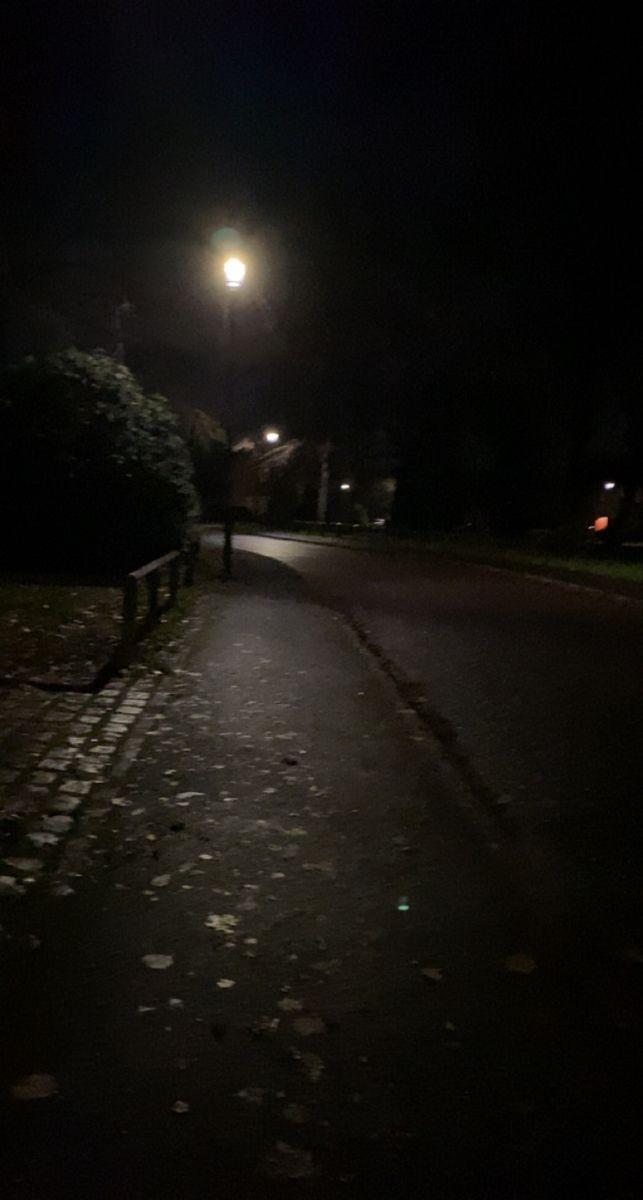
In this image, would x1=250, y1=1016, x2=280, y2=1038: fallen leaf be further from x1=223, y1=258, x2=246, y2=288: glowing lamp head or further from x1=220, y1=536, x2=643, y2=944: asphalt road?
x1=223, y1=258, x2=246, y2=288: glowing lamp head

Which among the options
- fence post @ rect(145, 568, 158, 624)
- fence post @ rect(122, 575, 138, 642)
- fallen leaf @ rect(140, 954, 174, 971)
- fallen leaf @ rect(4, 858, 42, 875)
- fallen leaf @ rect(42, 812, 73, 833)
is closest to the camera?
fallen leaf @ rect(140, 954, 174, 971)

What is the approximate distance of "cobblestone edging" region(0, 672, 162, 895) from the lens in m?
5.52

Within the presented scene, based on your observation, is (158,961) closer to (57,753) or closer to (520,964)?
(520,964)

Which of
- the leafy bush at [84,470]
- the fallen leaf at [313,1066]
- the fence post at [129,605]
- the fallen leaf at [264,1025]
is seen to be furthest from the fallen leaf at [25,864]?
the leafy bush at [84,470]

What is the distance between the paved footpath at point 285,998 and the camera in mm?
3057

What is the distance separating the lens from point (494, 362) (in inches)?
1486

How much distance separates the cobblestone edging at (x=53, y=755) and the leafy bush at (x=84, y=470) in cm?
994

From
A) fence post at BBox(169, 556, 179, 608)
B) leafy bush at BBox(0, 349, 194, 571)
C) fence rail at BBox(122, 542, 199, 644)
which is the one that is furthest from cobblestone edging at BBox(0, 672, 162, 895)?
leafy bush at BBox(0, 349, 194, 571)

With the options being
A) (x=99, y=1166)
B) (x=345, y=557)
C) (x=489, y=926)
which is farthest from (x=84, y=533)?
(x=99, y=1166)

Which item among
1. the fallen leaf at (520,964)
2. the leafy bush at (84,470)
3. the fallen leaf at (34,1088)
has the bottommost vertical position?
the fallen leaf at (34,1088)

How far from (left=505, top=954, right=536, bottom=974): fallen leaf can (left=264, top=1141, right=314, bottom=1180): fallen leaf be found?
1453mm

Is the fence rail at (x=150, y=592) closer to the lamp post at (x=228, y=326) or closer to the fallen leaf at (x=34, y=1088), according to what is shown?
the lamp post at (x=228, y=326)

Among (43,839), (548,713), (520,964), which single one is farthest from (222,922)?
(548,713)

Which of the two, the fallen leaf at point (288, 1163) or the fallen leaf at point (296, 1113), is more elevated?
the fallen leaf at point (296, 1113)
